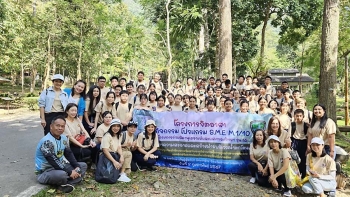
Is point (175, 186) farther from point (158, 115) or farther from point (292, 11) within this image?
point (292, 11)

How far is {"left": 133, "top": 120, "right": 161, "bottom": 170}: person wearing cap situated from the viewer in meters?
5.81

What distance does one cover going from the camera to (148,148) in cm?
592

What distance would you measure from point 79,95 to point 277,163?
4.20 metres

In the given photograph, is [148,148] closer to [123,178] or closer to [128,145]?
[128,145]

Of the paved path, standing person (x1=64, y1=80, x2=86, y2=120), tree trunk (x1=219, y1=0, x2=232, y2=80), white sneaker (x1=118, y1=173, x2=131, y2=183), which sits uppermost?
tree trunk (x1=219, y1=0, x2=232, y2=80)

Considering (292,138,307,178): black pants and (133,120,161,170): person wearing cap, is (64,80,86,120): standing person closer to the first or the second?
(133,120,161,170): person wearing cap

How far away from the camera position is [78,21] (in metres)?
24.3

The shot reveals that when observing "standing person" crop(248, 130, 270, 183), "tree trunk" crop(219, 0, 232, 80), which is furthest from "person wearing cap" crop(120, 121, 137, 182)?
"tree trunk" crop(219, 0, 232, 80)

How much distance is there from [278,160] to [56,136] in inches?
155

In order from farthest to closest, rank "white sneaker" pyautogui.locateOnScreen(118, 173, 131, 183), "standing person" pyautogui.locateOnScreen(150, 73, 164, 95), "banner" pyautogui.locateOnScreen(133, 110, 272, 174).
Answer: "standing person" pyautogui.locateOnScreen(150, 73, 164, 95), "banner" pyautogui.locateOnScreen(133, 110, 272, 174), "white sneaker" pyautogui.locateOnScreen(118, 173, 131, 183)

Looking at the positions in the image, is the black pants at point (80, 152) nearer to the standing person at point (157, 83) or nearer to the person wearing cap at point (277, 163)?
the standing person at point (157, 83)

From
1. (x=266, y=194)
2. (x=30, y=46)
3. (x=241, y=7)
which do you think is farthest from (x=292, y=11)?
(x=30, y=46)

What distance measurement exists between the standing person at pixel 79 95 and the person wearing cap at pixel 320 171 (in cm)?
457

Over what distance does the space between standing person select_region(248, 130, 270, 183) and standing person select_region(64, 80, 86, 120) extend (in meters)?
3.61
